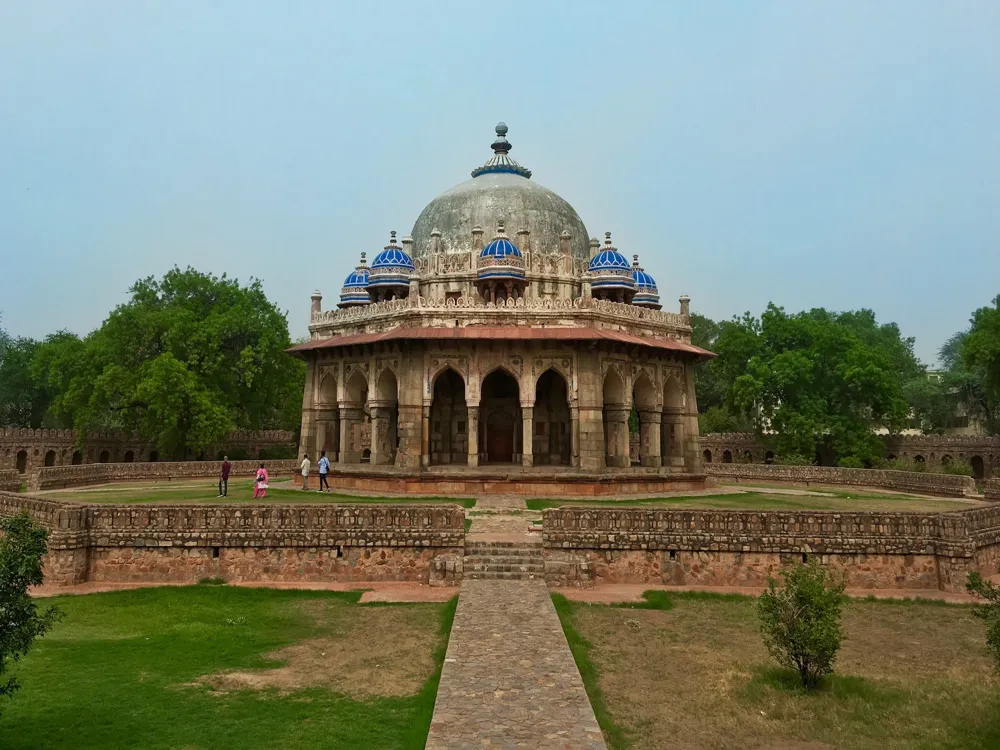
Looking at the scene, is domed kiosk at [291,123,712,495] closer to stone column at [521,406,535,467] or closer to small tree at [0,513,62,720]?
stone column at [521,406,535,467]

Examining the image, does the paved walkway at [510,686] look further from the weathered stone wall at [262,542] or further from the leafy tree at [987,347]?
the leafy tree at [987,347]

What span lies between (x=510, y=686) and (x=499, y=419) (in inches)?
899

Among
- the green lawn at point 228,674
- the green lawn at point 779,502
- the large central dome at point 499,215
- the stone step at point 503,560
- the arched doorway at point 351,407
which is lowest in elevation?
the green lawn at point 228,674

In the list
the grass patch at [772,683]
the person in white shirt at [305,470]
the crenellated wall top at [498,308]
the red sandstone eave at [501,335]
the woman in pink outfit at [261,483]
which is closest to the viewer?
the grass patch at [772,683]

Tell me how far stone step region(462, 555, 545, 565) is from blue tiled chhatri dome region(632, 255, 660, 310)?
21.0 meters

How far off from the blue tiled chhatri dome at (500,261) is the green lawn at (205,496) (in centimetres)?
1006

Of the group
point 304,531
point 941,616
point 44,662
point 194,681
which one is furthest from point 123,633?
point 941,616

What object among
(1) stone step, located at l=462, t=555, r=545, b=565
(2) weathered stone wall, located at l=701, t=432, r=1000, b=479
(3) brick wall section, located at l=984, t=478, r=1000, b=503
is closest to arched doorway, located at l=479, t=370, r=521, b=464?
(1) stone step, located at l=462, t=555, r=545, b=565

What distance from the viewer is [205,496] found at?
74.2 ft

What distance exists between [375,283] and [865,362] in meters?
28.4

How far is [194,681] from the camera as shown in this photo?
850cm

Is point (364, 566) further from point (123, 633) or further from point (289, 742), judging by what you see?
point (289, 742)

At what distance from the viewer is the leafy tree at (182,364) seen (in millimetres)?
35344

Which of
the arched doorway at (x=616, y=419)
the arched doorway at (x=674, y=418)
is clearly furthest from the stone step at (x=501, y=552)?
the arched doorway at (x=674, y=418)
